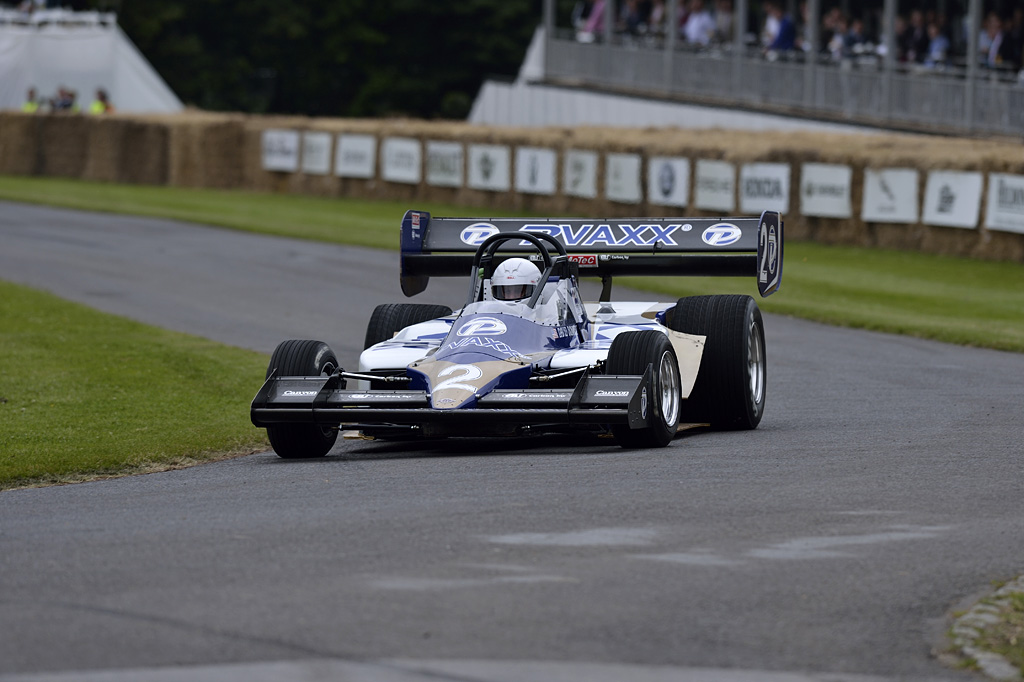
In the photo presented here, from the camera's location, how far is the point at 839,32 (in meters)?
36.1

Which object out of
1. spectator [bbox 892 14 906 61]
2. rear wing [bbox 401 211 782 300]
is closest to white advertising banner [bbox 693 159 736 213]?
spectator [bbox 892 14 906 61]

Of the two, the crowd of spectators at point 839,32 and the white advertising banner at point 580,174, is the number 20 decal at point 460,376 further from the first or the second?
the white advertising banner at point 580,174

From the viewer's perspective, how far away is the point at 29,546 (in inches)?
286

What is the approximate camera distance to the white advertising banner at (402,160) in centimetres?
3778

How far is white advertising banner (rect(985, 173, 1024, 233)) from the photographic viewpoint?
23.9 metres

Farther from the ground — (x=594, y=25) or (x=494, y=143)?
(x=594, y=25)

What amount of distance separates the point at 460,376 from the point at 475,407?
0.90ft

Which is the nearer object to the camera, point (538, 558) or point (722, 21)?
point (538, 558)

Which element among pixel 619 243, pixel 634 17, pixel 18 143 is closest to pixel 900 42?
pixel 634 17

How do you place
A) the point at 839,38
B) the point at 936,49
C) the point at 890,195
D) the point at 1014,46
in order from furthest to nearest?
the point at 839,38 → the point at 936,49 → the point at 1014,46 → the point at 890,195

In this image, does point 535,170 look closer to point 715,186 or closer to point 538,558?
point 715,186

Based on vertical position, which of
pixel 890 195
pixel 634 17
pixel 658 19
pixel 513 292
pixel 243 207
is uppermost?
pixel 634 17

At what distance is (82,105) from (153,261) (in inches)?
1013

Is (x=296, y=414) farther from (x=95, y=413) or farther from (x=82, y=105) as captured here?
(x=82, y=105)
